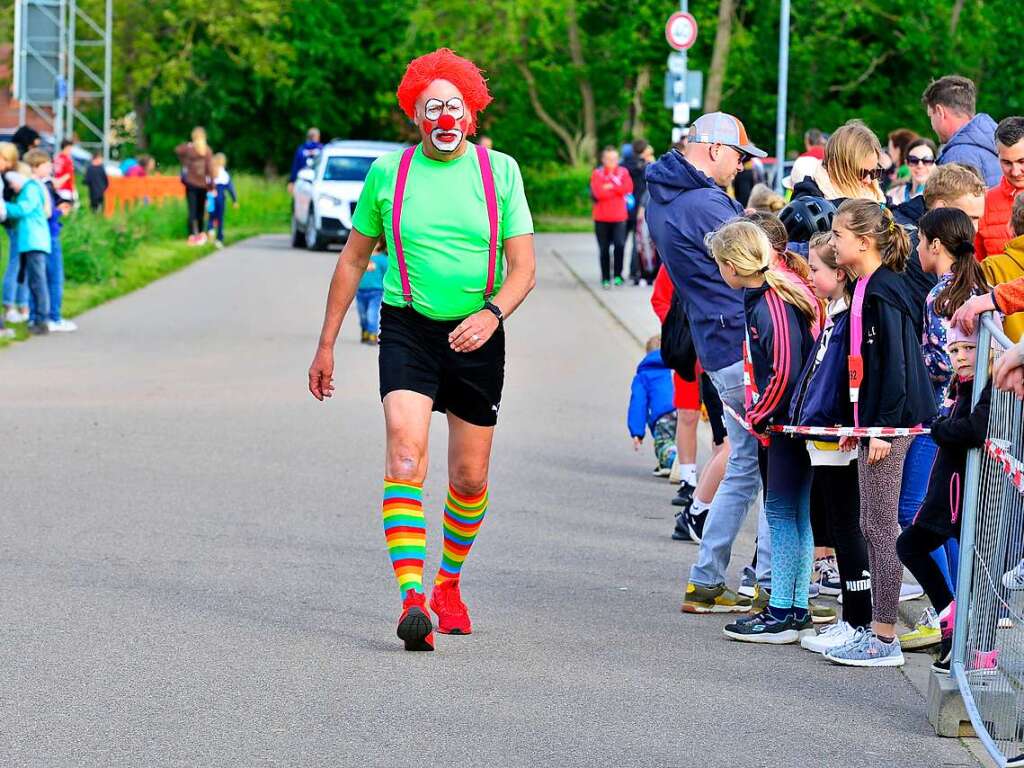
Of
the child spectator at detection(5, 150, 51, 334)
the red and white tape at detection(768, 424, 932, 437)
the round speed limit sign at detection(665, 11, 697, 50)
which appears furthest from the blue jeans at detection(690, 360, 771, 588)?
the round speed limit sign at detection(665, 11, 697, 50)

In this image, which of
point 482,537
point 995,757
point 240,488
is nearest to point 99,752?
point 995,757

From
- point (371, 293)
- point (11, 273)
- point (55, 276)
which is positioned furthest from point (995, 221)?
point (55, 276)

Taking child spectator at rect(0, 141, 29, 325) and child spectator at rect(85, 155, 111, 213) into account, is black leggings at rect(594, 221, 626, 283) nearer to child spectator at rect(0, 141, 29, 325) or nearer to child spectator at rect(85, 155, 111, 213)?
child spectator at rect(0, 141, 29, 325)

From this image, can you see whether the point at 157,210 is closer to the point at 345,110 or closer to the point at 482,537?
the point at 482,537

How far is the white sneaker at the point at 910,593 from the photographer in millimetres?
7711

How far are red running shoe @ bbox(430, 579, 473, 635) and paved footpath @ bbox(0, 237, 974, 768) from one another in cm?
7

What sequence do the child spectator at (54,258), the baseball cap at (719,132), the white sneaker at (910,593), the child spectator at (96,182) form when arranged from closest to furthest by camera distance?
the white sneaker at (910,593) < the baseball cap at (719,132) < the child spectator at (54,258) < the child spectator at (96,182)

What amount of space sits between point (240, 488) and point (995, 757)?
227 inches

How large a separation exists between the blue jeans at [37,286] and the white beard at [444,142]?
11731mm

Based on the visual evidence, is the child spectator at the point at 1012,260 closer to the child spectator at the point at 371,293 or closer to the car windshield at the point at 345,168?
the child spectator at the point at 371,293

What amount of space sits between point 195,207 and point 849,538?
93.1 ft

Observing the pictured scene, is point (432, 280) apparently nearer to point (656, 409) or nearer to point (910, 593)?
point (910, 593)

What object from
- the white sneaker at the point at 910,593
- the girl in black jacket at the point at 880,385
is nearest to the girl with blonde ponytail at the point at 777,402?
the girl in black jacket at the point at 880,385

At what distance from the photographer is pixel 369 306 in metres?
18.1
